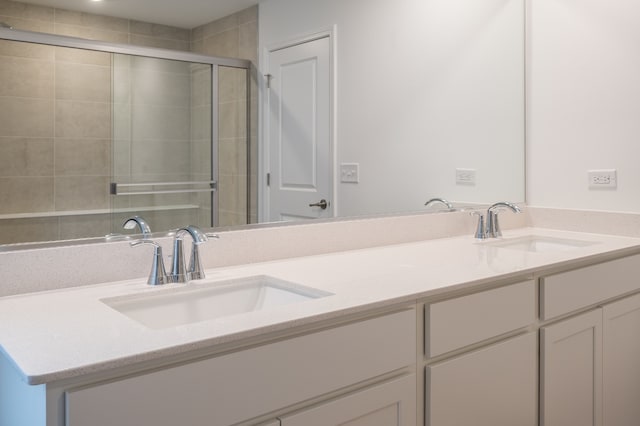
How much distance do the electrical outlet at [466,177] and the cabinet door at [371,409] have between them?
1.26m

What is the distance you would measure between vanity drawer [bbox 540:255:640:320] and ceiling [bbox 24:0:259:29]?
4.00ft

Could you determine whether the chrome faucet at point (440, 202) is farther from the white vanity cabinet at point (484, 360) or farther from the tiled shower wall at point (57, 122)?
the tiled shower wall at point (57, 122)

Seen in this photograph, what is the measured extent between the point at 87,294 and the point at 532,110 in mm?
2110

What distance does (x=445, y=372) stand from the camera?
1531 millimetres

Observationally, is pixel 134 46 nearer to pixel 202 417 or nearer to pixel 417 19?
pixel 202 417

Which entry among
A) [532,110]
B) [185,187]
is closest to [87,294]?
[185,187]

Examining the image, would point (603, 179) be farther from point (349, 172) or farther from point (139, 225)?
point (139, 225)

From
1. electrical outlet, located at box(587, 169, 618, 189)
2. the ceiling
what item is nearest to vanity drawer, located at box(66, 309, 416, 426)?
the ceiling

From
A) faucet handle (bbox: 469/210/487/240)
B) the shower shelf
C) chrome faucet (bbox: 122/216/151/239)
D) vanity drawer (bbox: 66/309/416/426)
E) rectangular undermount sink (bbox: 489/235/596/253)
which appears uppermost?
the shower shelf

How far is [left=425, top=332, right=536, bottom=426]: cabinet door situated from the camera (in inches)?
60.1

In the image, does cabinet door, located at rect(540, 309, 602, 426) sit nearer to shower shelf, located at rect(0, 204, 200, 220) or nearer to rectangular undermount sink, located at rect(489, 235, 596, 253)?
rectangular undermount sink, located at rect(489, 235, 596, 253)

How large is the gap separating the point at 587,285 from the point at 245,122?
124 centimetres

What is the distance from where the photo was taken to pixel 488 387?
167cm

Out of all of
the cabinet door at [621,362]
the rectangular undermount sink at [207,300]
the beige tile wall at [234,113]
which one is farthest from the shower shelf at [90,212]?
the cabinet door at [621,362]
